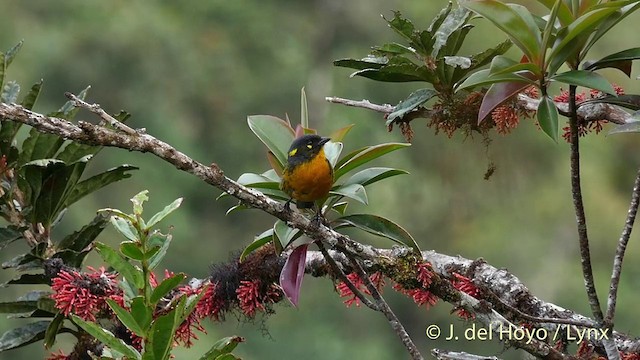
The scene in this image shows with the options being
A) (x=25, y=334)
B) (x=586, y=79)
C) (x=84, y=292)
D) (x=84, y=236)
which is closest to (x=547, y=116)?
(x=586, y=79)

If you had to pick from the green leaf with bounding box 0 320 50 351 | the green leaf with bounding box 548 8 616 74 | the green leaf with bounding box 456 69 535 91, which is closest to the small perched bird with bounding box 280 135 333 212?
the green leaf with bounding box 456 69 535 91

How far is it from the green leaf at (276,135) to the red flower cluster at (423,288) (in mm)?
317

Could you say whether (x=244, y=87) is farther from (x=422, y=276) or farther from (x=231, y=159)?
(x=422, y=276)

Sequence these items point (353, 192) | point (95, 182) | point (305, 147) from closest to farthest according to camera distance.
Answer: point (353, 192)
point (305, 147)
point (95, 182)

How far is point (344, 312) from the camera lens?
11.0m

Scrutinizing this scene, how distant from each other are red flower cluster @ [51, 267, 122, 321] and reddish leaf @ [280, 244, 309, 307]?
28 cm

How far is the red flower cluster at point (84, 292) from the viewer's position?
162cm

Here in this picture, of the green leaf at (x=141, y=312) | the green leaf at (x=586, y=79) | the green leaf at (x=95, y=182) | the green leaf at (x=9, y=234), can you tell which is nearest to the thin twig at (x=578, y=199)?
the green leaf at (x=586, y=79)

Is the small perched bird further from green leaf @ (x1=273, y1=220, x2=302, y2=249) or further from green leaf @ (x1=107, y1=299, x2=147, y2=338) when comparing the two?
green leaf @ (x1=107, y1=299, x2=147, y2=338)

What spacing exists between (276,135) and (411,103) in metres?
0.25

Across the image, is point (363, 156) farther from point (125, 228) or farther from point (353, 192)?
point (125, 228)

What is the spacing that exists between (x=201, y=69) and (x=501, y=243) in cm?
480

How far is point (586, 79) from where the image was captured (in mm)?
1334

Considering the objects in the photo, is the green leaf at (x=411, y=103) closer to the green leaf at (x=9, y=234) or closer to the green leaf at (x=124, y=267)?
the green leaf at (x=124, y=267)
